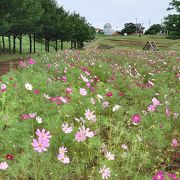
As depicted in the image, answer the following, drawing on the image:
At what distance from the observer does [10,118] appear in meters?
4.00

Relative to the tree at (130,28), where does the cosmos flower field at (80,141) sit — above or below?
below

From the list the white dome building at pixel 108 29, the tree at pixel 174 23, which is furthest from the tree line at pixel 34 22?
the white dome building at pixel 108 29

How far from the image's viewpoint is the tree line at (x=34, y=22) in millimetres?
27061

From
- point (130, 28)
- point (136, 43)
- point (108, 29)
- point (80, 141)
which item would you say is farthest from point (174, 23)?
point (108, 29)

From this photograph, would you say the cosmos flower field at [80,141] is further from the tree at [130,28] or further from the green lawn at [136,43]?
the tree at [130,28]

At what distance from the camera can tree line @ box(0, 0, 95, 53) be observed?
88.8 ft

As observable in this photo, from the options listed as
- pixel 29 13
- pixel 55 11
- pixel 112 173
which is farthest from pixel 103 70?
pixel 55 11

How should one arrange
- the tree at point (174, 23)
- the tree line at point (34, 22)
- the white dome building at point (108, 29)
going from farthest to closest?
1. the white dome building at point (108, 29)
2. the tree at point (174, 23)
3. the tree line at point (34, 22)

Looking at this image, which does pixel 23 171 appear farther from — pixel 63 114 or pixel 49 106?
pixel 49 106

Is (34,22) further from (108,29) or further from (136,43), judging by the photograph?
(108,29)

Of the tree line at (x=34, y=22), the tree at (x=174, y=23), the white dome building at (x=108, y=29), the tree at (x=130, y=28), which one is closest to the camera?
the tree line at (x=34, y=22)

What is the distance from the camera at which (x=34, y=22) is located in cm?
3422

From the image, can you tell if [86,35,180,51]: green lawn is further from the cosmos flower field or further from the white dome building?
the white dome building

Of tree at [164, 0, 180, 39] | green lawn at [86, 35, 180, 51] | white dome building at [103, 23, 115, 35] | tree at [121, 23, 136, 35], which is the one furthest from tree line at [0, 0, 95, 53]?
white dome building at [103, 23, 115, 35]
